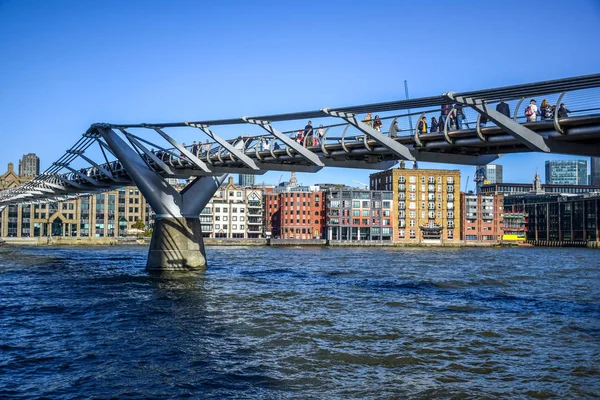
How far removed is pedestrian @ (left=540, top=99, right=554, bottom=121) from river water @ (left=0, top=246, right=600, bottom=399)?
7.64m

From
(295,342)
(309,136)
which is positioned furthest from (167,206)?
(295,342)

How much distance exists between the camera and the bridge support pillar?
164ft

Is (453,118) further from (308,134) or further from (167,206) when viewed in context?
(167,206)

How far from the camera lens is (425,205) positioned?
6521 inches

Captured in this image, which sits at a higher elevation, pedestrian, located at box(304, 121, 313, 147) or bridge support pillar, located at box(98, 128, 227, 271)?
pedestrian, located at box(304, 121, 313, 147)

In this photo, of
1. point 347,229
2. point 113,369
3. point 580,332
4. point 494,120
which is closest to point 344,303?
point 580,332

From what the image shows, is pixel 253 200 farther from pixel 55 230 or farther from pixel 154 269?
pixel 154 269

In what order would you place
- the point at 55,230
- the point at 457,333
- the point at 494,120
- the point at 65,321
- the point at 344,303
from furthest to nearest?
1. the point at 55,230
2. the point at 344,303
3. the point at 65,321
4. the point at 457,333
5. the point at 494,120

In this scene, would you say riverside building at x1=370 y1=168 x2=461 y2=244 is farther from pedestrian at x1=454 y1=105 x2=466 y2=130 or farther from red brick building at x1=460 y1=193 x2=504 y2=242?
pedestrian at x1=454 y1=105 x2=466 y2=130

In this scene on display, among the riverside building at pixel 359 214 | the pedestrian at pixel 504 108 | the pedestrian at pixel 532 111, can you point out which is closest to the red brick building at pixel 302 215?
the riverside building at pixel 359 214

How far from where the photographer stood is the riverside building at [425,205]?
538ft

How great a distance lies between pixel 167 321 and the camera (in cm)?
2698

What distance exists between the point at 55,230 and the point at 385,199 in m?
77.8

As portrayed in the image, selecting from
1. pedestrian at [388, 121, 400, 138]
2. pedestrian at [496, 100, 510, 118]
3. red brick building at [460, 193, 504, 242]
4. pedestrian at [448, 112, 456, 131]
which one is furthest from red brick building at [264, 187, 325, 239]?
pedestrian at [496, 100, 510, 118]
